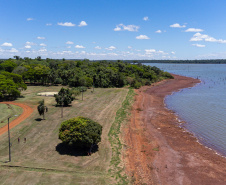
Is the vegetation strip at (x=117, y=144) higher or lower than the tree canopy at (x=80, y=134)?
lower

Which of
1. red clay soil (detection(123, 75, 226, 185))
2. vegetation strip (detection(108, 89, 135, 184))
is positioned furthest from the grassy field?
red clay soil (detection(123, 75, 226, 185))

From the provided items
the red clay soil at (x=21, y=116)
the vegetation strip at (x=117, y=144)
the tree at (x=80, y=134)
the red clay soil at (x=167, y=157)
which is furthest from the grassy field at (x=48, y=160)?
the red clay soil at (x=167, y=157)

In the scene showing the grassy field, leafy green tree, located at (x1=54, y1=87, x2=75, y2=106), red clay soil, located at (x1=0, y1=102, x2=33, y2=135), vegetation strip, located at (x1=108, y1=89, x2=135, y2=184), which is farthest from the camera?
leafy green tree, located at (x1=54, y1=87, x2=75, y2=106)

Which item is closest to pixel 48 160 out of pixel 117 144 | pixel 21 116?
pixel 117 144

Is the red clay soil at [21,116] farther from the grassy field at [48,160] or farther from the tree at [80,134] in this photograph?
the tree at [80,134]

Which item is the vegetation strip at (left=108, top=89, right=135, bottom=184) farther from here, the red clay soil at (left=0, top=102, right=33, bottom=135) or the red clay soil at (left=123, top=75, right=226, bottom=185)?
the red clay soil at (left=0, top=102, right=33, bottom=135)

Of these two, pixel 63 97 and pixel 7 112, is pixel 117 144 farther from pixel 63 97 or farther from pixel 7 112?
pixel 7 112
